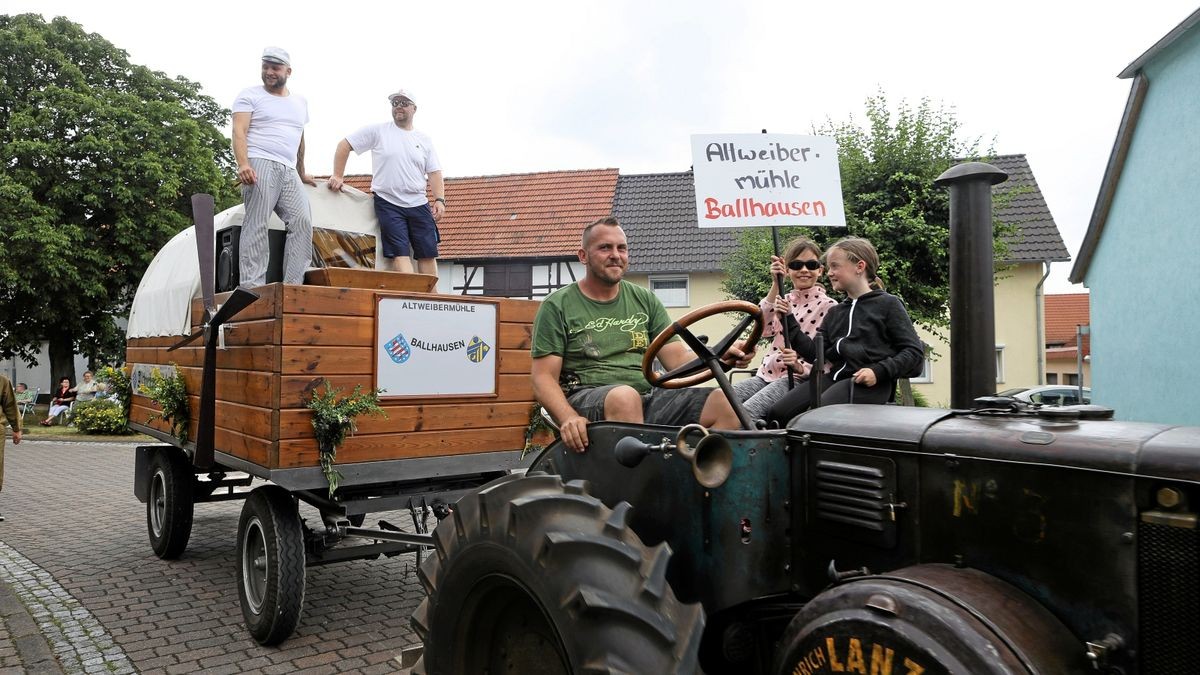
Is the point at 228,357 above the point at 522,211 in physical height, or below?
below

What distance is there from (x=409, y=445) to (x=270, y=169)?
2.23 m

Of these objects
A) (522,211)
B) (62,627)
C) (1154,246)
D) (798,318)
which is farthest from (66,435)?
(1154,246)

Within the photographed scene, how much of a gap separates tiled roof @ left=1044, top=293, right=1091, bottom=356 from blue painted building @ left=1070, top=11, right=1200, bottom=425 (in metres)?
31.3

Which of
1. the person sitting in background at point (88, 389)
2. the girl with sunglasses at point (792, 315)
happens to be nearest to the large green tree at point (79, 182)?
the person sitting in background at point (88, 389)

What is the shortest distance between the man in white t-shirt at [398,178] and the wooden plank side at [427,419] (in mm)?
1598

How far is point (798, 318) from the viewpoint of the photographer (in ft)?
14.0

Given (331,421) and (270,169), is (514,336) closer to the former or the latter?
(331,421)

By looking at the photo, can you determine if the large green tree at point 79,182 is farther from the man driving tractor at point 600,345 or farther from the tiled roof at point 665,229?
the man driving tractor at point 600,345

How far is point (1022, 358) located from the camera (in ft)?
68.9

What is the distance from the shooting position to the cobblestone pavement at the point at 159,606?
4.04 m

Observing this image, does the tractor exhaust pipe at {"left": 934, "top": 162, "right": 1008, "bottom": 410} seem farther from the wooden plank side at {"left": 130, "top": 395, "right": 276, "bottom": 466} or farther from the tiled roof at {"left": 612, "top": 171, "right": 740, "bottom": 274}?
the tiled roof at {"left": 612, "top": 171, "right": 740, "bottom": 274}

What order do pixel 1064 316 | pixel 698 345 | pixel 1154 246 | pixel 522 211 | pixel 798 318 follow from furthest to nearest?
pixel 1064 316 < pixel 522 211 < pixel 1154 246 < pixel 798 318 < pixel 698 345

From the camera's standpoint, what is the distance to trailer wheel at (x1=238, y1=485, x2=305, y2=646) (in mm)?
4090

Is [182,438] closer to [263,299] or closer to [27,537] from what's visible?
[263,299]
